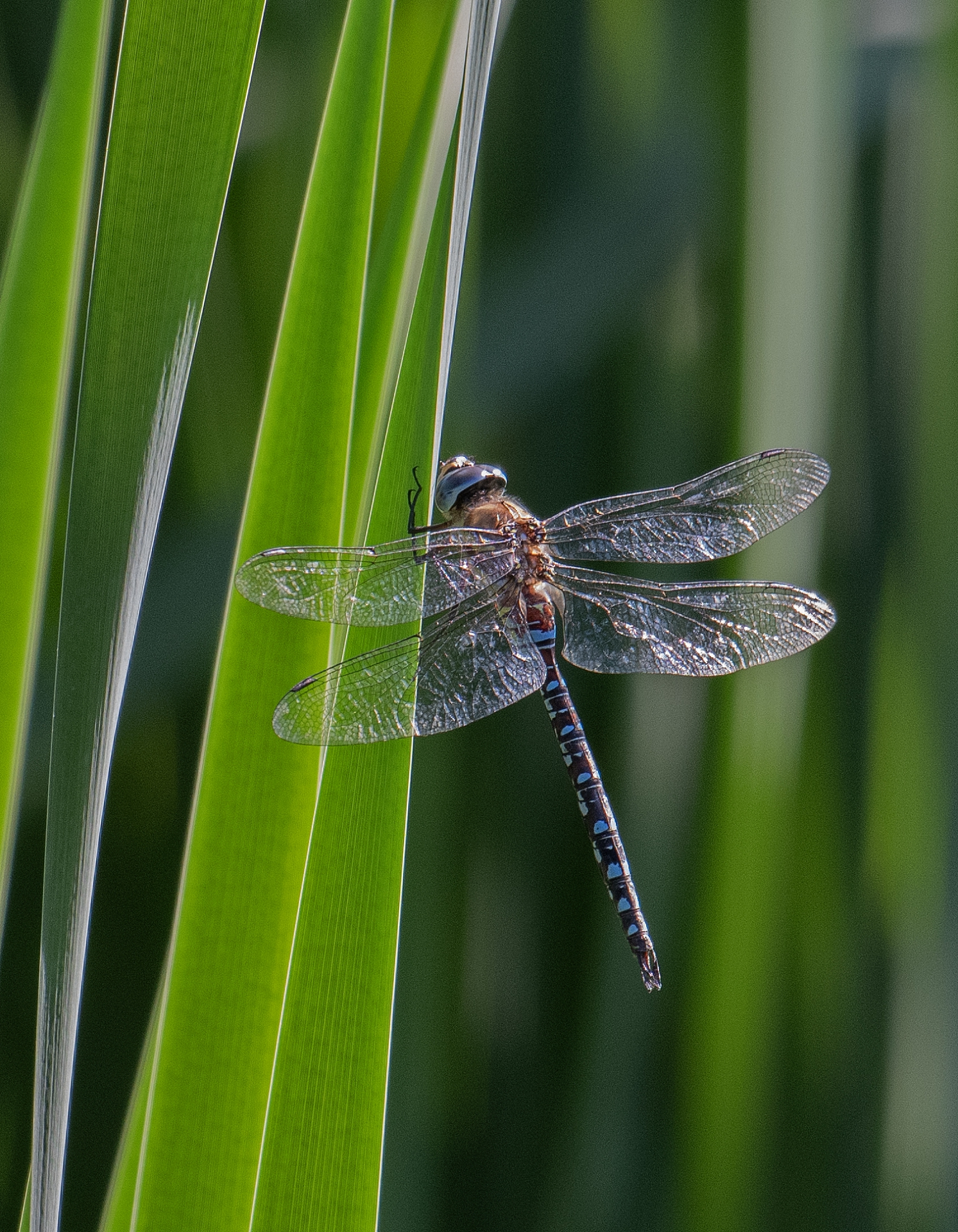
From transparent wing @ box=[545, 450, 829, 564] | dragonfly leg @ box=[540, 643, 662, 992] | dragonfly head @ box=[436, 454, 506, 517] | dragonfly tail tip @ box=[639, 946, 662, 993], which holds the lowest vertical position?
dragonfly tail tip @ box=[639, 946, 662, 993]

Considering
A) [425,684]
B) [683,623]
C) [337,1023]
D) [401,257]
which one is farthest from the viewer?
[683,623]

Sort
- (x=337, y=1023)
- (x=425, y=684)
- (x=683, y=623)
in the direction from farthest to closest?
(x=683, y=623)
(x=425, y=684)
(x=337, y=1023)

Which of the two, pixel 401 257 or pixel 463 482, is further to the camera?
pixel 463 482

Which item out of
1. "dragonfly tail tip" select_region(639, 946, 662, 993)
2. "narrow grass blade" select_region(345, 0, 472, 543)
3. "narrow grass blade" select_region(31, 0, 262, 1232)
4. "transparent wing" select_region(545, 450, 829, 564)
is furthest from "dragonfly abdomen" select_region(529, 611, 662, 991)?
"narrow grass blade" select_region(31, 0, 262, 1232)

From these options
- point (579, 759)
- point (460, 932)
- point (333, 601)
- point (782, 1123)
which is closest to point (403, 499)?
point (333, 601)

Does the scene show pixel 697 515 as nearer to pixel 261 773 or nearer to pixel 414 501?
pixel 414 501

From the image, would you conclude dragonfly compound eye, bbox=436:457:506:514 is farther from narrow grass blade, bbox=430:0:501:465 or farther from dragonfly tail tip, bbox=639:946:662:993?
dragonfly tail tip, bbox=639:946:662:993

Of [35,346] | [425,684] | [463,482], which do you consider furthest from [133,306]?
[463,482]
